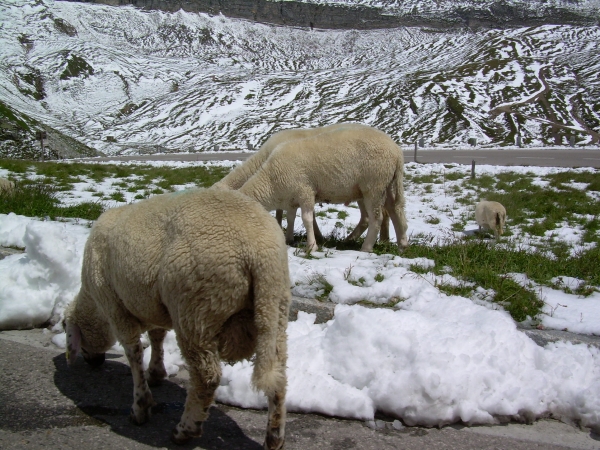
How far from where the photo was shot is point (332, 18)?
172m

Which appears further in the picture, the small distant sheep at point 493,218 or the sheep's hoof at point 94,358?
the small distant sheep at point 493,218

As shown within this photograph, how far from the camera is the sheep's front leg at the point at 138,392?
3793 mm

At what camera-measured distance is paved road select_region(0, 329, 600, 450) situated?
11.6 ft

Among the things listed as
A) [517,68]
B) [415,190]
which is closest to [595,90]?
[517,68]

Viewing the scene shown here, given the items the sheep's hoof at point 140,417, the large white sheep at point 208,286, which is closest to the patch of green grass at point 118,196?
the large white sheep at point 208,286

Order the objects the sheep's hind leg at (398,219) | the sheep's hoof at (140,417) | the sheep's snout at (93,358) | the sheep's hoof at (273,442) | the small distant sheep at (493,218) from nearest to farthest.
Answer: the sheep's hoof at (273,442) < the sheep's hoof at (140,417) < the sheep's snout at (93,358) < the sheep's hind leg at (398,219) < the small distant sheep at (493,218)

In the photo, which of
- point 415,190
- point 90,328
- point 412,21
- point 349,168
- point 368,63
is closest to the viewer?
point 90,328

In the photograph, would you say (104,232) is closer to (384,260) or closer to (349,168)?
(384,260)

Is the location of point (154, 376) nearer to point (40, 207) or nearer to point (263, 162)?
point (263, 162)

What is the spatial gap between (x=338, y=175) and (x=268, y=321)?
494 centimetres

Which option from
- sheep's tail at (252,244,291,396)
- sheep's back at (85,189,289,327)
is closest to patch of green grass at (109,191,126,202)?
sheep's back at (85,189,289,327)

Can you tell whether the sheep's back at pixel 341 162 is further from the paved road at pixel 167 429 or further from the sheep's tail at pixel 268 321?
the sheep's tail at pixel 268 321

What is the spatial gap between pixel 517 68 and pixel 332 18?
8893cm

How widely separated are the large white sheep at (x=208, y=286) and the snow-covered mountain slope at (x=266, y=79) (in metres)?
48.1
